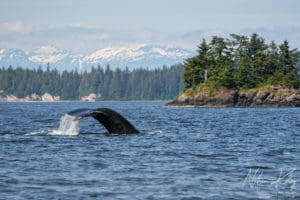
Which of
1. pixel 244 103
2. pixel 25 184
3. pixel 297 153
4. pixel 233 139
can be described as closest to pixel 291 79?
pixel 244 103

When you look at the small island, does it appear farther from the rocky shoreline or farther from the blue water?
the blue water

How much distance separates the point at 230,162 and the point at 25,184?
9.70 metres

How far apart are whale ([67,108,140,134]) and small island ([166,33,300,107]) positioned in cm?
11236

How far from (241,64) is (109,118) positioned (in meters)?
129

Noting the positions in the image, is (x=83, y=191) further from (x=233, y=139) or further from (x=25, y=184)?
(x=233, y=139)

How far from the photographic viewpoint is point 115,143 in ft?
125

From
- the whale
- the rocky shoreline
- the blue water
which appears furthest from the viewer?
the rocky shoreline

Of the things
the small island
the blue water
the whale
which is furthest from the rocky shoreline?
the blue water

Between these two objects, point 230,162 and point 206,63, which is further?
point 206,63

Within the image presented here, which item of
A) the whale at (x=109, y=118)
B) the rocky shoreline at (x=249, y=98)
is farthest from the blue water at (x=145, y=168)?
the rocky shoreline at (x=249, y=98)

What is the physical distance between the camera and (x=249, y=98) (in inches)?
6216

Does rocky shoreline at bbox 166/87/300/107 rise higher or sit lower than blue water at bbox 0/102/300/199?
higher

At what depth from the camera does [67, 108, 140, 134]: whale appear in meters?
36.9

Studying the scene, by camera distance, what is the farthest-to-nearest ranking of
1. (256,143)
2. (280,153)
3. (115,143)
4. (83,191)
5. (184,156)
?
(256,143) → (115,143) → (280,153) → (184,156) → (83,191)
